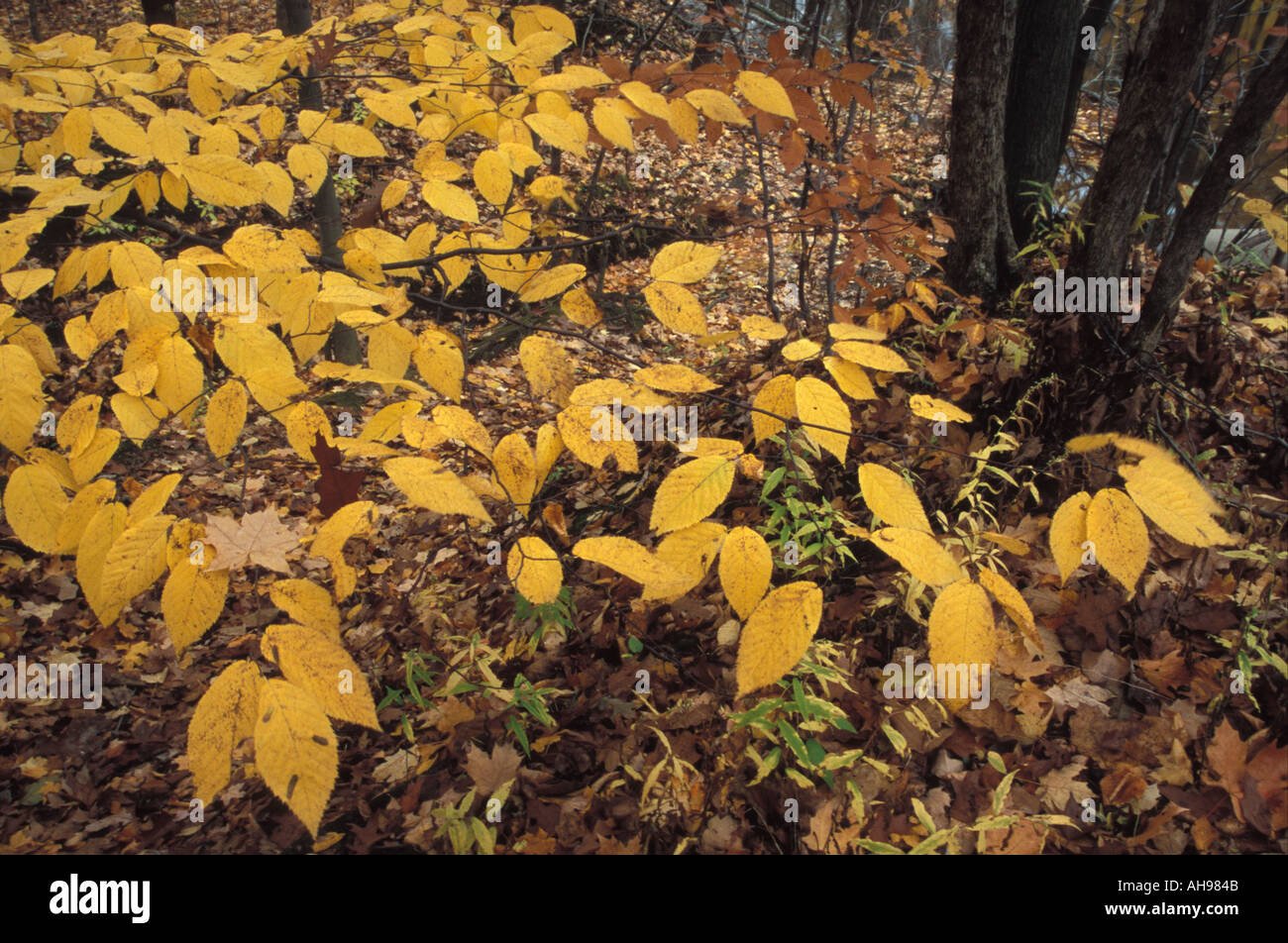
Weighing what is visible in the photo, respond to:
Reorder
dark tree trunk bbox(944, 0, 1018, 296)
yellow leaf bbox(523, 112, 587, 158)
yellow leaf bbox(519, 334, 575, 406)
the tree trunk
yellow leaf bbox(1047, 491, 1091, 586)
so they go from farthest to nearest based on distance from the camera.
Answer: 1. the tree trunk
2. dark tree trunk bbox(944, 0, 1018, 296)
3. yellow leaf bbox(523, 112, 587, 158)
4. yellow leaf bbox(519, 334, 575, 406)
5. yellow leaf bbox(1047, 491, 1091, 586)

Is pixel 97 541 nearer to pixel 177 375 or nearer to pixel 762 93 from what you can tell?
pixel 177 375

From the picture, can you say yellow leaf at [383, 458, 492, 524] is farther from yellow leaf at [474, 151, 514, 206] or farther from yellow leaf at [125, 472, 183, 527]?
yellow leaf at [474, 151, 514, 206]

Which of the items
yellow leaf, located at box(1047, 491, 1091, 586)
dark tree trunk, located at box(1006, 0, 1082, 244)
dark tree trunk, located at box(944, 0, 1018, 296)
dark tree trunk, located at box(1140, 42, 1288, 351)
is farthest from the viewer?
dark tree trunk, located at box(1006, 0, 1082, 244)

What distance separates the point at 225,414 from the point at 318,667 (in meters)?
0.53

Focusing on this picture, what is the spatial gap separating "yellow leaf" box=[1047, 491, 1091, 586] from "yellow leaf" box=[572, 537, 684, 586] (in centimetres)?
56

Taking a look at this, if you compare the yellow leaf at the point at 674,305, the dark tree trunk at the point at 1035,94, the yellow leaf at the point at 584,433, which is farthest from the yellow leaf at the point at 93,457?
the dark tree trunk at the point at 1035,94

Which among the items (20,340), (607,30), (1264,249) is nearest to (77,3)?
(607,30)

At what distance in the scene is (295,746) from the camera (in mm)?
846

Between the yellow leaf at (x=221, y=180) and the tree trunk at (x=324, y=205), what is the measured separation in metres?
2.47

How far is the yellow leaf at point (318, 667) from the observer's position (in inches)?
35.4

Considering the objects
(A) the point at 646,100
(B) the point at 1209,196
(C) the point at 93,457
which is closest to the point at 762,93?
(A) the point at 646,100

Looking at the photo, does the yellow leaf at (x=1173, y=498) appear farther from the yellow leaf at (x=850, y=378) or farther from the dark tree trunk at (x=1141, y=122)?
the dark tree trunk at (x=1141, y=122)

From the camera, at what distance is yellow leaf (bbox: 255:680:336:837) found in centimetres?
82

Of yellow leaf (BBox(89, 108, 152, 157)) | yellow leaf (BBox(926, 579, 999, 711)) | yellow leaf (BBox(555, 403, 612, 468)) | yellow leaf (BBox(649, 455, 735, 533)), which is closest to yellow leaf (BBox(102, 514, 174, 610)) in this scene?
yellow leaf (BBox(555, 403, 612, 468))
